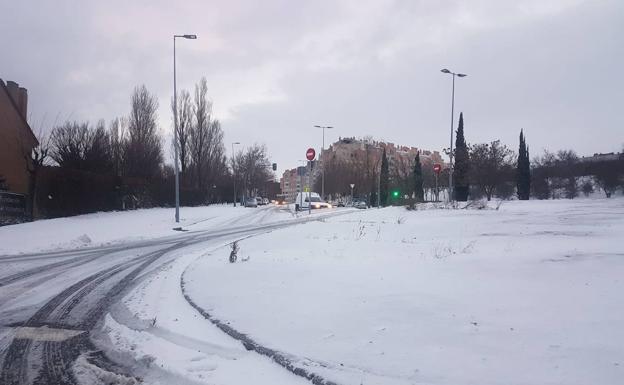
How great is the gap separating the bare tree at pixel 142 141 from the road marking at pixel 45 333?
38.3 metres

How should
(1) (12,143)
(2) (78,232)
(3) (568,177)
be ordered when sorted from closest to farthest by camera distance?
(2) (78,232) < (1) (12,143) < (3) (568,177)

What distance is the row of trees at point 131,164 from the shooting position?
2992 cm

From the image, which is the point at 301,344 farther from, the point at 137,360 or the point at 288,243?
the point at 288,243

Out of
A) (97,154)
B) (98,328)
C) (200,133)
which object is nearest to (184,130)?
(200,133)

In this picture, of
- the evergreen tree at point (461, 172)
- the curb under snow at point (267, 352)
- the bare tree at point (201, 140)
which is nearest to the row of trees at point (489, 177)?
the evergreen tree at point (461, 172)

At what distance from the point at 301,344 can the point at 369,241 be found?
343 inches

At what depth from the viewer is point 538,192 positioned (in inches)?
2798

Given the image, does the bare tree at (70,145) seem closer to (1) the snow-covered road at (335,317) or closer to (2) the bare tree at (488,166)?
(1) the snow-covered road at (335,317)

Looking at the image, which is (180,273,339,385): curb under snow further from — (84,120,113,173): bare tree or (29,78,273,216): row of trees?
(84,120,113,173): bare tree

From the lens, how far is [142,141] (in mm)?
48312

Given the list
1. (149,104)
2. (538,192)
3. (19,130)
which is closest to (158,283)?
(19,130)

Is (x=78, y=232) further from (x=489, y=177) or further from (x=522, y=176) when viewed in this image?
(x=522, y=176)

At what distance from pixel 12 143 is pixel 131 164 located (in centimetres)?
1119

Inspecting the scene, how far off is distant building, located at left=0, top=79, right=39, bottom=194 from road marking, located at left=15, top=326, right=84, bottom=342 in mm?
30600
